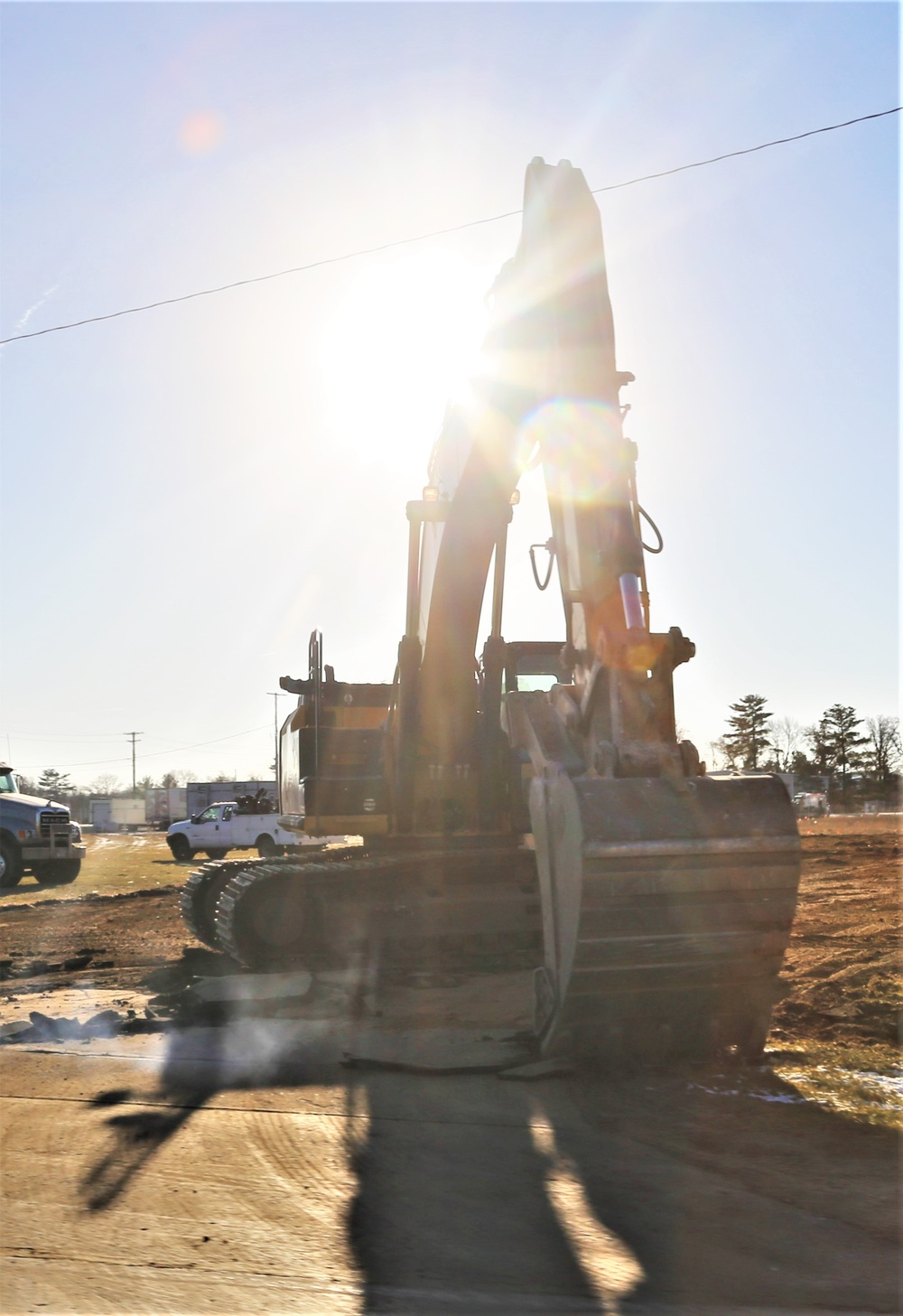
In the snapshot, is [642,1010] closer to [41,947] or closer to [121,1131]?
[121,1131]

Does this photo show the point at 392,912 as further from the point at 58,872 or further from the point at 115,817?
the point at 115,817

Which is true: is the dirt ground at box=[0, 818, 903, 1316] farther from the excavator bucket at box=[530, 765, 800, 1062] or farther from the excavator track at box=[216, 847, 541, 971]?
the excavator track at box=[216, 847, 541, 971]

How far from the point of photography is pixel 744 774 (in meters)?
5.72

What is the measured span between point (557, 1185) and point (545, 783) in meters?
2.08

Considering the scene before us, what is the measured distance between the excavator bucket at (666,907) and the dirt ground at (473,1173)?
406mm

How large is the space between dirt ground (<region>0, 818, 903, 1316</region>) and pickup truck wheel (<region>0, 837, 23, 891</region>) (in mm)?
15994

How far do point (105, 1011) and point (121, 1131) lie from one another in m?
2.98

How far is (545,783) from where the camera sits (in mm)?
5777

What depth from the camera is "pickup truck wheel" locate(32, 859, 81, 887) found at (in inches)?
924

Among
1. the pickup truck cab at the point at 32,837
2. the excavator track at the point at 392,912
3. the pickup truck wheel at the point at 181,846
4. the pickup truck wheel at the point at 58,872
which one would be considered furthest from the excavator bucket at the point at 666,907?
the pickup truck wheel at the point at 181,846

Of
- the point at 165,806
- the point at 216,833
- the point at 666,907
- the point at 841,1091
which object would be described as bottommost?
the point at 165,806

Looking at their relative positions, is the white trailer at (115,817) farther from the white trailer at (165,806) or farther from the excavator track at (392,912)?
the excavator track at (392,912)

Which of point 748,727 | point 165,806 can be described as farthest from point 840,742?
point 165,806

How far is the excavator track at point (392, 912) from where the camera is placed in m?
9.61
